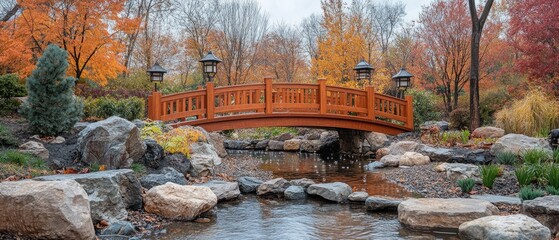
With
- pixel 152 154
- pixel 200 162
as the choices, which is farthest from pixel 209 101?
pixel 152 154

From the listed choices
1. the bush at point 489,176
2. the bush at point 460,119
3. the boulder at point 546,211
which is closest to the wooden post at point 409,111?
the bush at point 460,119

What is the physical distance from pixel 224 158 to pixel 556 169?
7778mm

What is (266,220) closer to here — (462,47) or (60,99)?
(60,99)

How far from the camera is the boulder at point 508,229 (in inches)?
161

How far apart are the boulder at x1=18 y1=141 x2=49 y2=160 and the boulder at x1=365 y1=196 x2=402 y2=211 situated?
479 centimetres

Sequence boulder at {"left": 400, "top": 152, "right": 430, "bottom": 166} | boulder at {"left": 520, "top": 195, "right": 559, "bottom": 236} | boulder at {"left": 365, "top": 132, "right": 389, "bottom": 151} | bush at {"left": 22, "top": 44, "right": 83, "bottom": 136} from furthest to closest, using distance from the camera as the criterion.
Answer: boulder at {"left": 365, "top": 132, "right": 389, "bottom": 151}
boulder at {"left": 400, "top": 152, "right": 430, "bottom": 166}
bush at {"left": 22, "top": 44, "right": 83, "bottom": 136}
boulder at {"left": 520, "top": 195, "right": 559, "bottom": 236}

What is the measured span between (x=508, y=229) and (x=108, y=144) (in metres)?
5.29

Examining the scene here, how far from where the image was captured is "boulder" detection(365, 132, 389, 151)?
1438cm

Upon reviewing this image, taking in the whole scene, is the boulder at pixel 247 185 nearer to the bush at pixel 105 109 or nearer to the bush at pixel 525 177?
the bush at pixel 525 177

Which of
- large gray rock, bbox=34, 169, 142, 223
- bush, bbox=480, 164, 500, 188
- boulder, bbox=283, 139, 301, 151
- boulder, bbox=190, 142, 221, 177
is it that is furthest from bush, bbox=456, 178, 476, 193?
boulder, bbox=283, 139, 301, 151

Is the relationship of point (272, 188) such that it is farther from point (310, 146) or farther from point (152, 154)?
point (310, 146)

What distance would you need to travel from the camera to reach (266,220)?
5773mm

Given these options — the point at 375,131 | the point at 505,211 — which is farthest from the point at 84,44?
the point at 505,211

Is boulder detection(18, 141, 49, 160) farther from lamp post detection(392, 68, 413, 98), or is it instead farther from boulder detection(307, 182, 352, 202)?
lamp post detection(392, 68, 413, 98)
